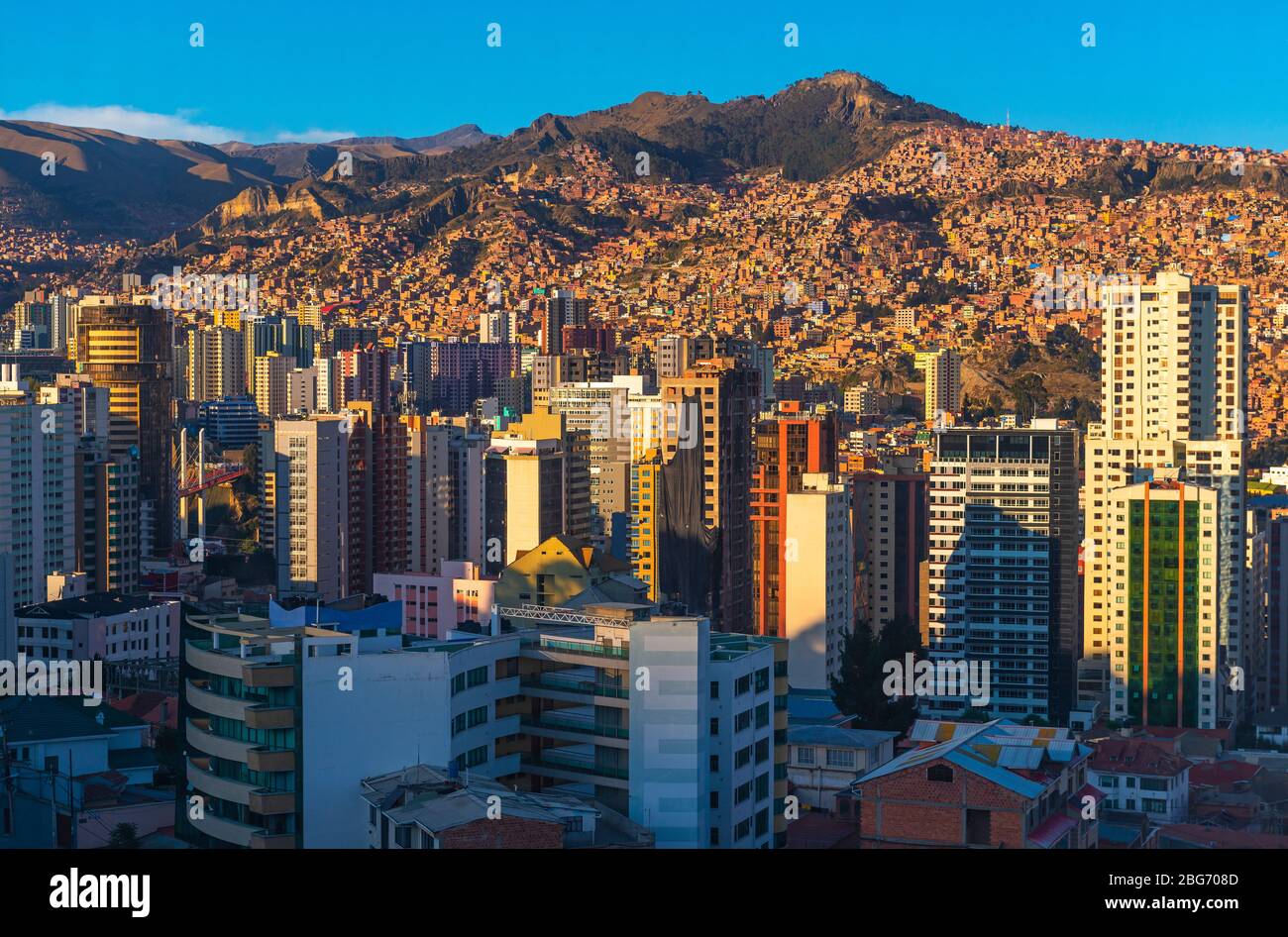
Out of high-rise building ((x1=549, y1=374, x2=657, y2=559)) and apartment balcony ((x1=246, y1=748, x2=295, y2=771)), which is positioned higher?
high-rise building ((x1=549, y1=374, x2=657, y2=559))

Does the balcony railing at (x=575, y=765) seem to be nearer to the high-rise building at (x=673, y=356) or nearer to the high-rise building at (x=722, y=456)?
the high-rise building at (x=722, y=456)

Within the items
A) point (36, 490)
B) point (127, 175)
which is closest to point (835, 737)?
point (36, 490)

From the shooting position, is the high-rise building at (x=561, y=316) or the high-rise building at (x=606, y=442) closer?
the high-rise building at (x=606, y=442)

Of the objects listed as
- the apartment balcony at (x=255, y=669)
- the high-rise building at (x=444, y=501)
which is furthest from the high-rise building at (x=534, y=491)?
the apartment balcony at (x=255, y=669)

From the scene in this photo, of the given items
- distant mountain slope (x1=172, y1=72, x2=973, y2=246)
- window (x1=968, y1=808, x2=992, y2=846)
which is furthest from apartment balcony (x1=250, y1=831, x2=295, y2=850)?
distant mountain slope (x1=172, y1=72, x2=973, y2=246)

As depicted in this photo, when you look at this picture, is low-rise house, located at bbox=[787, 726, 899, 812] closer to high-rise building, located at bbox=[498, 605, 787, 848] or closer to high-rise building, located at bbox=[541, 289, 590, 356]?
high-rise building, located at bbox=[498, 605, 787, 848]

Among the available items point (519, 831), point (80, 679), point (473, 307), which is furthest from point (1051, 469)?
point (473, 307)

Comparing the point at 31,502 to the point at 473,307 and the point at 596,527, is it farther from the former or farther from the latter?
the point at 473,307
